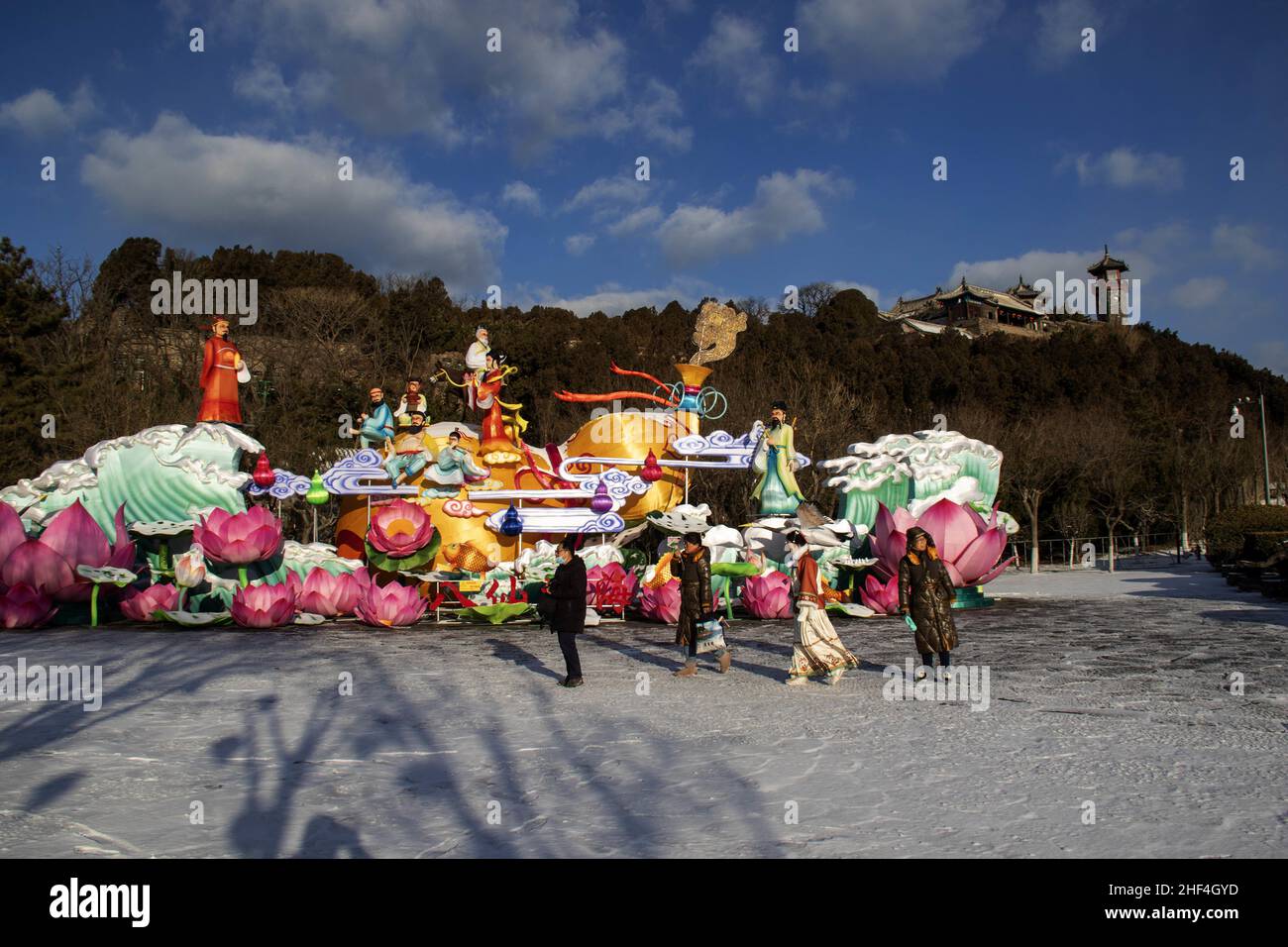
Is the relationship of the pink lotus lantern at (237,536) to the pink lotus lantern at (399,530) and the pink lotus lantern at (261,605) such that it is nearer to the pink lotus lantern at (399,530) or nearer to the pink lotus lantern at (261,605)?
the pink lotus lantern at (261,605)

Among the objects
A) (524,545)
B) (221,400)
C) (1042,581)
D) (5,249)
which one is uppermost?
(5,249)

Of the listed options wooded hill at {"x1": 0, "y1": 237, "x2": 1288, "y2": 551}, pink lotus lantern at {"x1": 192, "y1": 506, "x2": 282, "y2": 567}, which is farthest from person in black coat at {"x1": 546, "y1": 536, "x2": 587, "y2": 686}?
wooded hill at {"x1": 0, "y1": 237, "x2": 1288, "y2": 551}

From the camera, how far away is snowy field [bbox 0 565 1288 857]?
3979mm

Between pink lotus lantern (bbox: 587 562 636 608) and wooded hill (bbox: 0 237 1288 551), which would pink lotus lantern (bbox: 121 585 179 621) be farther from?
wooded hill (bbox: 0 237 1288 551)

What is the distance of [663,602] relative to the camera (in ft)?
40.5

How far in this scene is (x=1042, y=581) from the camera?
69.5ft

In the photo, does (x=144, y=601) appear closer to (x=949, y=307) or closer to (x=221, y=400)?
(x=221, y=400)

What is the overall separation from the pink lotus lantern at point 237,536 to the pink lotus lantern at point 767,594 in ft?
20.8

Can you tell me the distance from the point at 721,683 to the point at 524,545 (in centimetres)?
648

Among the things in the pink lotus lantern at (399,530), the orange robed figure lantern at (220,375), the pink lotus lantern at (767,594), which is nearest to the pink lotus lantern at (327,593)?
the pink lotus lantern at (399,530)

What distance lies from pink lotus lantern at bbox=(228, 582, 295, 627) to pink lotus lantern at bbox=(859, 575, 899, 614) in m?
7.86

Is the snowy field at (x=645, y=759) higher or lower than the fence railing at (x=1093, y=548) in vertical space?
higher

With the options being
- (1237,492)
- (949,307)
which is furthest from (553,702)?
(949,307)

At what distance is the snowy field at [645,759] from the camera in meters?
3.98
